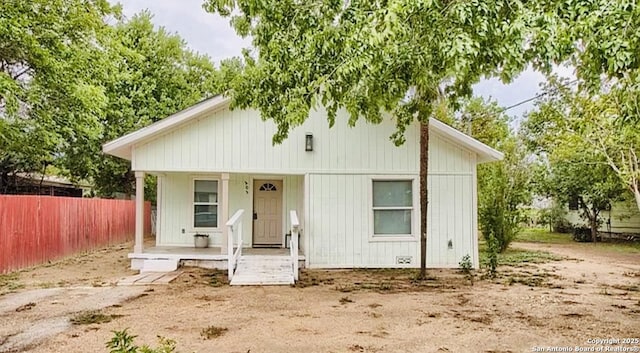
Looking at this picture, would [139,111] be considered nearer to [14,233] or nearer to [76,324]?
[14,233]

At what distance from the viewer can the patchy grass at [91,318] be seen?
5.78 m

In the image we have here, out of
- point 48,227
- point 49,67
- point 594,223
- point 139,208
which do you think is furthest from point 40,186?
point 594,223

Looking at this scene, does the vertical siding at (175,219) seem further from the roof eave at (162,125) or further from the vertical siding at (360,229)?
the vertical siding at (360,229)

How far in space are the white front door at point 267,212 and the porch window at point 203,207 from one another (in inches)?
39.2

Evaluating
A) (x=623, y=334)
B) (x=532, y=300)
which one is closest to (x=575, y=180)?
(x=532, y=300)

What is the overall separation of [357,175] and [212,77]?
1628 centimetres

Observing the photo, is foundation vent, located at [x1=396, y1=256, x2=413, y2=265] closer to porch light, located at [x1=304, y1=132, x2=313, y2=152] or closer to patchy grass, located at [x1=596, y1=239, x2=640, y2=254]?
porch light, located at [x1=304, y1=132, x2=313, y2=152]

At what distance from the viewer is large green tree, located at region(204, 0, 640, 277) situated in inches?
174

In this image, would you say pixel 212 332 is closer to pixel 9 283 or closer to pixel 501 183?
pixel 9 283

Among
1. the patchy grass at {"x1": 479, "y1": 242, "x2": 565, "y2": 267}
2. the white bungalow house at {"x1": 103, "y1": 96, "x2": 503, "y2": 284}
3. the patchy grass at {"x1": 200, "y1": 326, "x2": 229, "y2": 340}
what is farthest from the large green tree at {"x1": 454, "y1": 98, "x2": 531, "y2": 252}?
the patchy grass at {"x1": 200, "y1": 326, "x2": 229, "y2": 340}

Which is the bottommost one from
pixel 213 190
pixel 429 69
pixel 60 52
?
pixel 213 190

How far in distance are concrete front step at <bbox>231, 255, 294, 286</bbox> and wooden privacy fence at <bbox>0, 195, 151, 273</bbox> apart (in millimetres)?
4446

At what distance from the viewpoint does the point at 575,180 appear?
19.8 metres

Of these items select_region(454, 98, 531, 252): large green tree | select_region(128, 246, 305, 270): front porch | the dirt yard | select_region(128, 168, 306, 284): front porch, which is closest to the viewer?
the dirt yard
